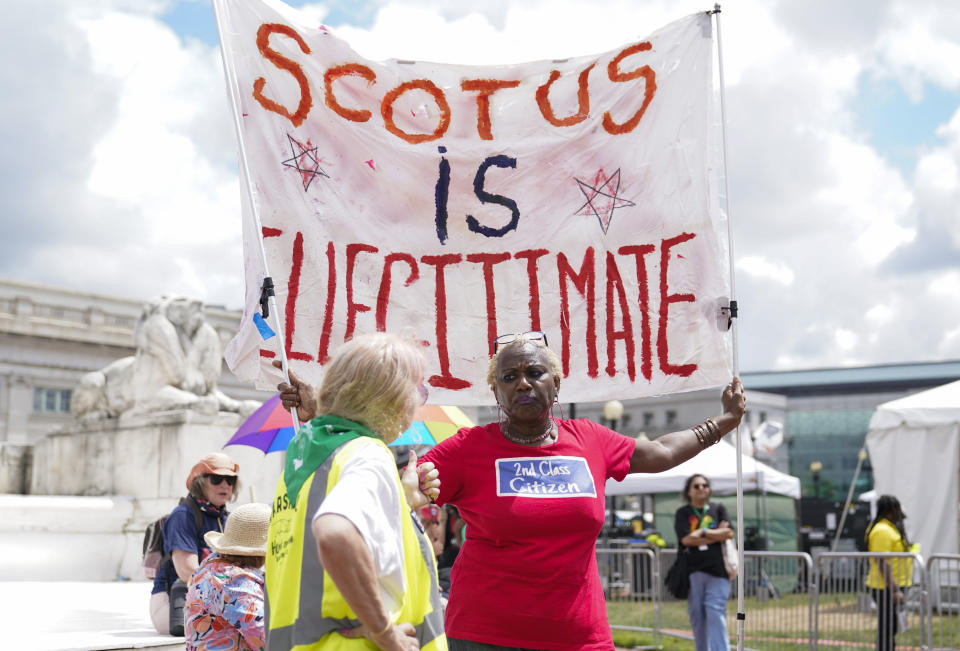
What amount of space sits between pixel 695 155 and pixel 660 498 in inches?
808

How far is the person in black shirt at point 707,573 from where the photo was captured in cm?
832

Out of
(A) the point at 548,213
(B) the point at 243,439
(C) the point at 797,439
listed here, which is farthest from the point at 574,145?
(C) the point at 797,439

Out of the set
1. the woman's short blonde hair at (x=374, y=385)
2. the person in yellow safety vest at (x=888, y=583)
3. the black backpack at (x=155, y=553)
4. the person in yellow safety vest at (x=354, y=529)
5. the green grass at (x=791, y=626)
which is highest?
the woman's short blonde hair at (x=374, y=385)

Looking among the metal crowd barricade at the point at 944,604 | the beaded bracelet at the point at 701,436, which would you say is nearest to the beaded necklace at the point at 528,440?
the beaded bracelet at the point at 701,436

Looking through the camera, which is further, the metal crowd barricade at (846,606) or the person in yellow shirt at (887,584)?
the metal crowd barricade at (846,606)

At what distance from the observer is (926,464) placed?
15.3 m

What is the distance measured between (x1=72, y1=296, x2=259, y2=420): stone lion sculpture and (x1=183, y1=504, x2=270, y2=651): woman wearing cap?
661 cm

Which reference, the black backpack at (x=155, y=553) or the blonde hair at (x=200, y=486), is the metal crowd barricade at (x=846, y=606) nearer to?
the black backpack at (x=155, y=553)

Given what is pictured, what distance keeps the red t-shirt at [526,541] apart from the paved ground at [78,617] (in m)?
2.58

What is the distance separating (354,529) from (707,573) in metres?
6.76

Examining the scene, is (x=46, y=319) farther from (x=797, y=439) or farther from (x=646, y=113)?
(x=797, y=439)

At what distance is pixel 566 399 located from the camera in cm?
497

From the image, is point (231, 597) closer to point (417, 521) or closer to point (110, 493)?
point (417, 521)

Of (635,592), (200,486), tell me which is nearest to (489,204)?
(200,486)
